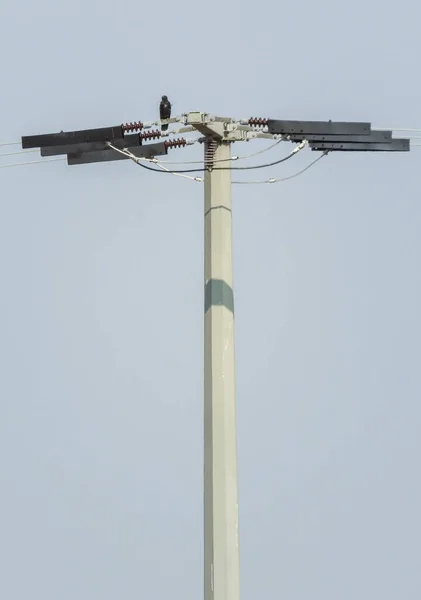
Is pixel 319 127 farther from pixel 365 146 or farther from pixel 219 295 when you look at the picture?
pixel 219 295

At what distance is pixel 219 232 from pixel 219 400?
2.34m

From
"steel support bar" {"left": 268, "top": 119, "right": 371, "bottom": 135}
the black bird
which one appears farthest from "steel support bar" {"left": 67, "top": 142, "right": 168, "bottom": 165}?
"steel support bar" {"left": 268, "top": 119, "right": 371, "bottom": 135}

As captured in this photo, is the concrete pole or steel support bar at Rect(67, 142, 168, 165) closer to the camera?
the concrete pole

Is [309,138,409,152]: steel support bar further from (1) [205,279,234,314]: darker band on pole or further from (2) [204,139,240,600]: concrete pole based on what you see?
(1) [205,279,234,314]: darker band on pole

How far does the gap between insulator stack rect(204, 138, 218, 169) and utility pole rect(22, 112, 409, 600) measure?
13 millimetres

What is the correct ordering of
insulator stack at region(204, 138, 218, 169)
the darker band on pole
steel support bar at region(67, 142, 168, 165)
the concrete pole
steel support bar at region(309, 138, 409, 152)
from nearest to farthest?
the concrete pole
the darker band on pole
insulator stack at region(204, 138, 218, 169)
steel support bar at region(309, 138, 409, 152)
steel support bar at region(67, 142, 168, 165)

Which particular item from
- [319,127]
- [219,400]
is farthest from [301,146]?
[219,400]

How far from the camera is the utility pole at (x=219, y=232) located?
2056 centimetres

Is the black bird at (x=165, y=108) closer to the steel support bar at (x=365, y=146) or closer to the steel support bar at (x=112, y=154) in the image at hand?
the steel support bar at (x=112, y=154)

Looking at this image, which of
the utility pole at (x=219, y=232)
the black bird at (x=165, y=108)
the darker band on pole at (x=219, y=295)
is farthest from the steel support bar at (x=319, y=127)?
the darker band on pole at (x=219, y=295)

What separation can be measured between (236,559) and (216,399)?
79.9 inches

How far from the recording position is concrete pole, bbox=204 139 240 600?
67.1 ft

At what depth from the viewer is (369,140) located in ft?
75.3

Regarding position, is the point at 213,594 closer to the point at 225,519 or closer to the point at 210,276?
the point at 225,519
